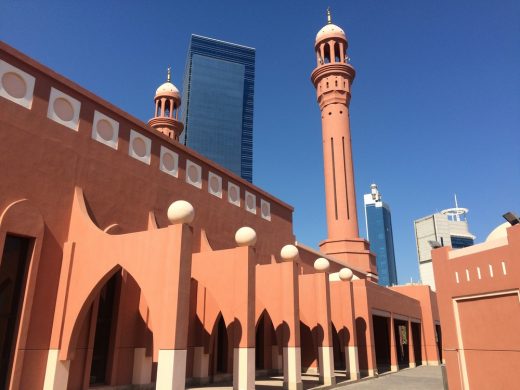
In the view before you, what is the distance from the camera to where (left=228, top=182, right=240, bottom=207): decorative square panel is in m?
19.8

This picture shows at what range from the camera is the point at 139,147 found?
606 inches

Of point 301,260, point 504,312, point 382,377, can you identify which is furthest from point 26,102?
point 382,377

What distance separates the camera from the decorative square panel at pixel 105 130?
1389 centimetres

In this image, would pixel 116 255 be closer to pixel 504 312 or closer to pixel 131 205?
pixel 131 205

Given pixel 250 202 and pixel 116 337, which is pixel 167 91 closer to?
pixel 250 202

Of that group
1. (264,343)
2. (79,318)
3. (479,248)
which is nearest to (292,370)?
(264,343)

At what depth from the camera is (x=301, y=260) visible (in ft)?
80.5

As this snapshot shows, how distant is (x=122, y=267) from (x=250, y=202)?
10612 mm

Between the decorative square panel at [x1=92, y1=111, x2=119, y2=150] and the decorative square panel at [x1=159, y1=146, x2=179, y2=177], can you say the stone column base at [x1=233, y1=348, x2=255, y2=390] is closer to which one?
the decorative square panel at [x1=159, y1=146, x2=179, y2=177]

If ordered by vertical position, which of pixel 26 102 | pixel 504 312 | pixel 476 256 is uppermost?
pixel 26 102

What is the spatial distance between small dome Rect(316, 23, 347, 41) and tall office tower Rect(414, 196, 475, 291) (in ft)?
278

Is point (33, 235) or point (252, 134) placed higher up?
point (252, 134)

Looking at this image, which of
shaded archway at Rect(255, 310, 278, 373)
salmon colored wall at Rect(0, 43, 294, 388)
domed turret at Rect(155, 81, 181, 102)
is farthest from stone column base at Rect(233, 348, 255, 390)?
domed turret at Rect(155, 81, 181, 102)

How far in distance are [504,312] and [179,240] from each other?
7906 millimetres
